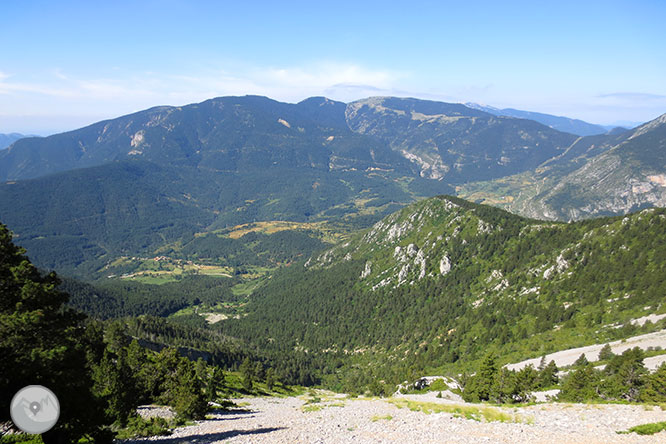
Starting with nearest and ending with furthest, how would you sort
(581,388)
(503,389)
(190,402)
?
(190,402) < (581,388) < (503,389)

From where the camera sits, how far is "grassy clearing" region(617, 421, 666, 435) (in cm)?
2991

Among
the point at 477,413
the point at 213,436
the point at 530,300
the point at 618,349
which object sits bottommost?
the point at 530,300

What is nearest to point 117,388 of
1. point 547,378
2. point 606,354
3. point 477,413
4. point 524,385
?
point 477,413

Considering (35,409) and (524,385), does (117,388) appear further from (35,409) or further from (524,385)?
(524,385)

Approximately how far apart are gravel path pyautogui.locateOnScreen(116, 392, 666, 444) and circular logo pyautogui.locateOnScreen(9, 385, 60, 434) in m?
11.5

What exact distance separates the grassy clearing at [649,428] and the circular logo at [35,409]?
47.5m

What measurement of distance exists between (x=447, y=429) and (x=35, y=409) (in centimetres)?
3664

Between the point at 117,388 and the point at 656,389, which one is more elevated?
the point at 117,388

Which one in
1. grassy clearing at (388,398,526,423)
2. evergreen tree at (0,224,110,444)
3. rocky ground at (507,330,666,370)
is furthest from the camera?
rocky ground at (507,330,666,370)

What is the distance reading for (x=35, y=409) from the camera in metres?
24.7

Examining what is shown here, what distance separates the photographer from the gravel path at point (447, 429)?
32.0 meters

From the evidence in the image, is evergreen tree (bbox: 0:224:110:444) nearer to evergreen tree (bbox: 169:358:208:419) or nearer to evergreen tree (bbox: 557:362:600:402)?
evergreen tree (bbox: 169:358:208:419)

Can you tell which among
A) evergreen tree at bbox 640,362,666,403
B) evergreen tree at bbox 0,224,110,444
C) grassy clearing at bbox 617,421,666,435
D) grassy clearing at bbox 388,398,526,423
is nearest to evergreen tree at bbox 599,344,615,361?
evergreen tree at bbox 640,362,666,403

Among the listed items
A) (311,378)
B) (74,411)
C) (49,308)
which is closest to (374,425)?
(74,411)
